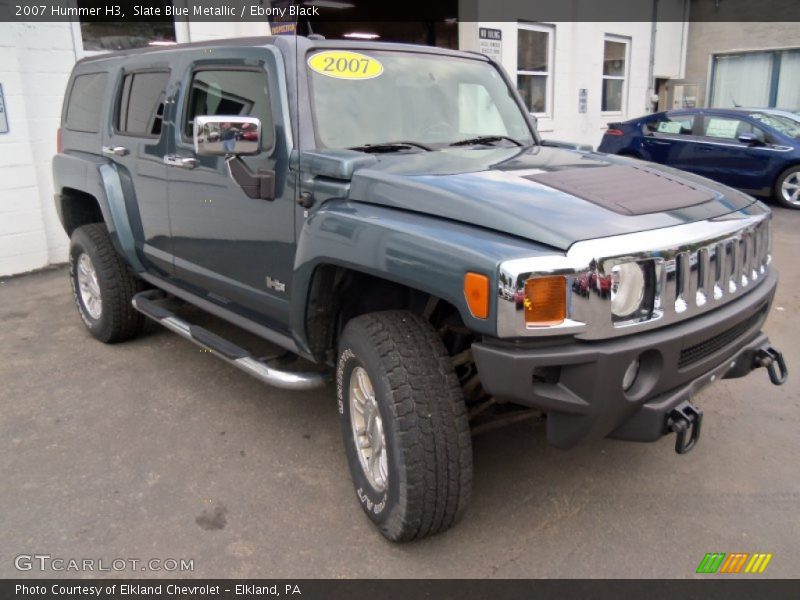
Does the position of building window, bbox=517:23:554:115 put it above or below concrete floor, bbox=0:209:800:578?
above

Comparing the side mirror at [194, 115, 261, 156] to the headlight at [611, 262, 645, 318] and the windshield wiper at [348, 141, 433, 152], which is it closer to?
the windshield wiper at [348, 141, 433, 152]

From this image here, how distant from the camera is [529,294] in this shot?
85.6 inches

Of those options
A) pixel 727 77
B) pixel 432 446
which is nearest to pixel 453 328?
pixel 432 446

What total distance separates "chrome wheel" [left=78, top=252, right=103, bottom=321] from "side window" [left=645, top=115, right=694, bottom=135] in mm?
9740

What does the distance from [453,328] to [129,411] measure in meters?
2.21

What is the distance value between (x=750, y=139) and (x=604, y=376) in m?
9.91

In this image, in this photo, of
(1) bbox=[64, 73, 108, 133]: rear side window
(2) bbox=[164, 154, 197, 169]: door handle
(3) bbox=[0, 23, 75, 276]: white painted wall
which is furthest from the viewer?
(3) bbox=[0, 23, 75, 276]: white painted wall

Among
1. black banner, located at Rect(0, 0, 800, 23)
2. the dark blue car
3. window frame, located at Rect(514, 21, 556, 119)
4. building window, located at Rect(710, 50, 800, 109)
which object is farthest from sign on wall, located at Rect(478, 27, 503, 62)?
building window, located at Rect(710, 50, 800, 109)

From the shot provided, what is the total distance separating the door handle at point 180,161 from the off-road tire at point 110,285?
3.81ft

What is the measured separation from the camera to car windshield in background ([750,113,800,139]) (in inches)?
414

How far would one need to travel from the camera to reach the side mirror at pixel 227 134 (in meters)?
2.87

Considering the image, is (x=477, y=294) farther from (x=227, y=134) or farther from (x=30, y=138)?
(x=30, y=138)

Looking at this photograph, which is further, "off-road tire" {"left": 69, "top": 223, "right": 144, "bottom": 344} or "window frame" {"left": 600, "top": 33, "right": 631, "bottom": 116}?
"window frame" {"left": 600, "top": 33, "right": 631, "bottom": 116}
